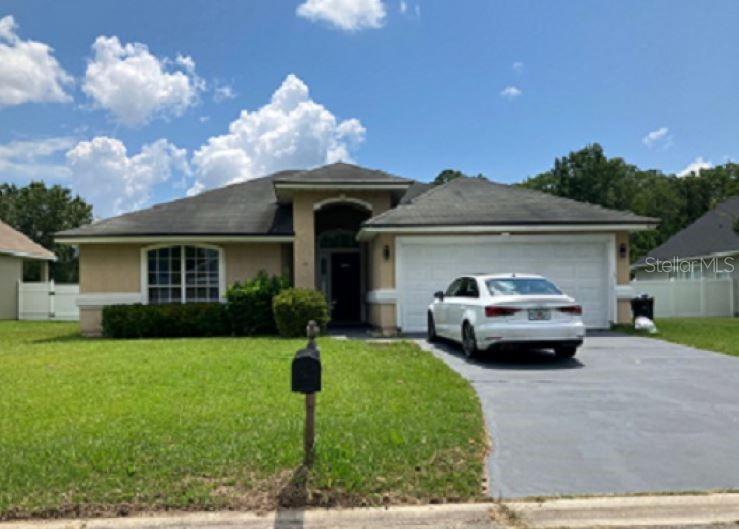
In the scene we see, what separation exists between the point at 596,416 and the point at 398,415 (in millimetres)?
2321

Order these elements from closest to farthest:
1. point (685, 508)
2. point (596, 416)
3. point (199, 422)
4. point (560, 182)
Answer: point (685, 508) < point (199, 422) < point (596, 416) < point (560, 182)

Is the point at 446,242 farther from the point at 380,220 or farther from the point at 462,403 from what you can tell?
the point at 462,403

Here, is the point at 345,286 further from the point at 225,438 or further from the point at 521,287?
the point at 225,438

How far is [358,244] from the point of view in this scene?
2039cm

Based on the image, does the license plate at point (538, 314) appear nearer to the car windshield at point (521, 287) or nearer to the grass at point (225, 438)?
the car windshield at point (521, 287)

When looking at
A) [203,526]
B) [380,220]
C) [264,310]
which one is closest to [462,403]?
[203,526]

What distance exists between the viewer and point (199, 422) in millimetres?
6297

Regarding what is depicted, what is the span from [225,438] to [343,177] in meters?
12.5

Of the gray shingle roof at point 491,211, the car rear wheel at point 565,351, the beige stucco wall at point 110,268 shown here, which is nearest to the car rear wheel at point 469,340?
the car rear wheel at point 565,351

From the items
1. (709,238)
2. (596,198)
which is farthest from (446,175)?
(709,238)

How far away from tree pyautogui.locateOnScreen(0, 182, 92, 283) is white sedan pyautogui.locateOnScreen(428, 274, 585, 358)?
140 ft

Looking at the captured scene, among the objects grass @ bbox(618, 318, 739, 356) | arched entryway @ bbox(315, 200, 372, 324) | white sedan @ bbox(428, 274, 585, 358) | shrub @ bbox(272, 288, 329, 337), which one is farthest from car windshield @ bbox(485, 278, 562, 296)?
arched entryway @ bbox(315, 200, 372, 324)

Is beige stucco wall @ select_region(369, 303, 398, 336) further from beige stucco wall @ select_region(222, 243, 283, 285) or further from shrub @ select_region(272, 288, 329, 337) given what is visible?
beige stucco wall @ select_region(222, 243, 283, 285)

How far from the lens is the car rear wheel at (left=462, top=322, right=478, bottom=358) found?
1097 centimetres
